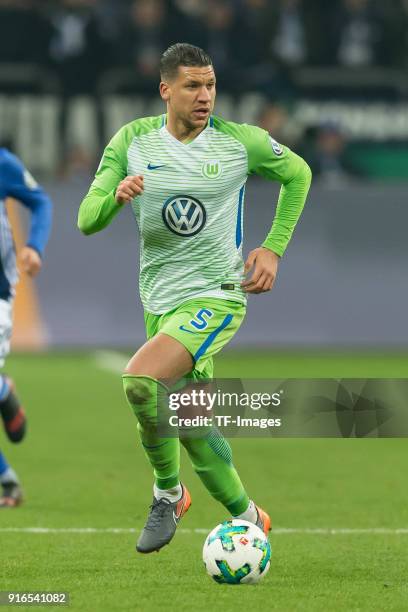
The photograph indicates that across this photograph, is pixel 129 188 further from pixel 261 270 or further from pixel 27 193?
pixel 27 193

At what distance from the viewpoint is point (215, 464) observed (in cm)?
641

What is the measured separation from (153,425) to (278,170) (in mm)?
1247

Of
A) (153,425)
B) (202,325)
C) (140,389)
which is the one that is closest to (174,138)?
(202,325)

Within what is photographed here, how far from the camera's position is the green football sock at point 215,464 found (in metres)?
6.37

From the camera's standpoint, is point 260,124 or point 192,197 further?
point 260,124

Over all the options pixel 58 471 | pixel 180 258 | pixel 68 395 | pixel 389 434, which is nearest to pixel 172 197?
pixel 180 258

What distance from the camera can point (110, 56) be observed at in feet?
58.5

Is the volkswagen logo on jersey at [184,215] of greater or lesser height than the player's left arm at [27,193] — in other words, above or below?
above

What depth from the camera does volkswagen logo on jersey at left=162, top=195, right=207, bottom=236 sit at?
21.1 feet

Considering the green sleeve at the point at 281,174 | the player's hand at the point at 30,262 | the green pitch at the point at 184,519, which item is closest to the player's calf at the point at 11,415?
the green pitch at the point at 184,519

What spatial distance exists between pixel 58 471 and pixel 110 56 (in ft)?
30.4

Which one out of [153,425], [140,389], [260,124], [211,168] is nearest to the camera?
[140,389]

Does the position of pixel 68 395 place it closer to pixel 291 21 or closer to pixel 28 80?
pixel 28 80

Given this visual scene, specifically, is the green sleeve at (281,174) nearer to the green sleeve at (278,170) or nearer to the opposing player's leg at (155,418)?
the green sleeve at (278,170)
